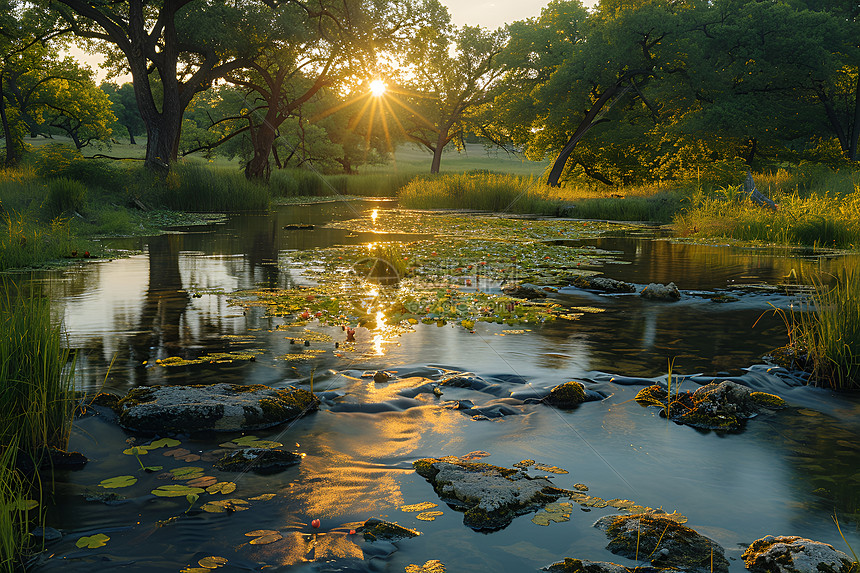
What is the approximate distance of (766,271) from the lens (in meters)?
14.0

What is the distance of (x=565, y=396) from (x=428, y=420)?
1.41m

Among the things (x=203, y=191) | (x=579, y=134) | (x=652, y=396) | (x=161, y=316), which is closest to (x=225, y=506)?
(x=652, y=396)

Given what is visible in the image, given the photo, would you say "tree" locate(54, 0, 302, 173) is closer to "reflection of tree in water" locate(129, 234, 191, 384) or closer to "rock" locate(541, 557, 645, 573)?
"reflection of tree in water" locate(129, 234, 191, 384)

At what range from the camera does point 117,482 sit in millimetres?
4223

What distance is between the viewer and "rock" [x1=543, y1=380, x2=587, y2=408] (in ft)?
19.7

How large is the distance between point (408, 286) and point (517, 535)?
8.35 m

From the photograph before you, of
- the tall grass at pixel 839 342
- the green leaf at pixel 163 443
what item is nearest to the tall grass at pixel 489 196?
the tall grass at pixel 839 342

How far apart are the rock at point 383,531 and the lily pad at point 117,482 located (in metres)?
1.65

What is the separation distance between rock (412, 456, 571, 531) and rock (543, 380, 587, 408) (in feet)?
5.52

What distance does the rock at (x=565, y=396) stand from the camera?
6010 millimetres

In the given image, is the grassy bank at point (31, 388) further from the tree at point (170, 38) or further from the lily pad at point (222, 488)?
the tree at point (170, 38)

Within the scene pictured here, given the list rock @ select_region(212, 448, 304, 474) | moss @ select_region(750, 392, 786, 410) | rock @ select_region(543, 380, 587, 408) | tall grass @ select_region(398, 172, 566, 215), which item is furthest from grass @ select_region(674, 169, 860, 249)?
rock @ select_region(212, 448, 304, 474)

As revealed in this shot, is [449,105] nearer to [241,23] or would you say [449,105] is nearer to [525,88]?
[525,88]

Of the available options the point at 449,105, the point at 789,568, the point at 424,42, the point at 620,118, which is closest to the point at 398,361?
the point at 789,568
